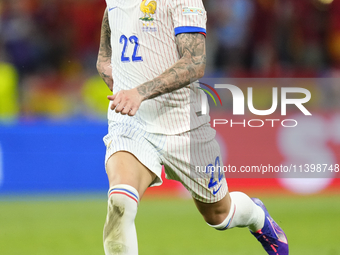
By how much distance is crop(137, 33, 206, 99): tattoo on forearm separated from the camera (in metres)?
2.52

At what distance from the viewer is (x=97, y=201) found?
5719mm

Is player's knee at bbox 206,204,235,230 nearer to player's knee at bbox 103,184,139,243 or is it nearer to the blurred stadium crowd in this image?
player's knee at bbox 103,184,139,243

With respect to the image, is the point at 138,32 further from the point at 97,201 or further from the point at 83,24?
the point at 83,24

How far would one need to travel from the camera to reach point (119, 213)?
236cm

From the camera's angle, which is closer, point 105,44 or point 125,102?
point 125,102

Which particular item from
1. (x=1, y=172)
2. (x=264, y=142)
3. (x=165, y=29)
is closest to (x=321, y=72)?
(x=264, y=142)

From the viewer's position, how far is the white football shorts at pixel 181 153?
2670 millimetres

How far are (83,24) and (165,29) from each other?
5.52m

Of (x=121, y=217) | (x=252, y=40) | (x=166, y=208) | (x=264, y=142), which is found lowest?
(x=166, y=208)

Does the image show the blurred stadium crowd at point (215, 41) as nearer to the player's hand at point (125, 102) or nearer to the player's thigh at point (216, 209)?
the player's thigh at point (216, 209)

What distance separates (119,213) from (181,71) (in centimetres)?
75

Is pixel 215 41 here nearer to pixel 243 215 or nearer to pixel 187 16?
pixel 243 215

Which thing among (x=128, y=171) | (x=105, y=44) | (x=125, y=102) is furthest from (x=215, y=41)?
(x=125, y=102)

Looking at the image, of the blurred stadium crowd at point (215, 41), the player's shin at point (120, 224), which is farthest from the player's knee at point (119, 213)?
the blurred stadium crowd at point (215, 41)
